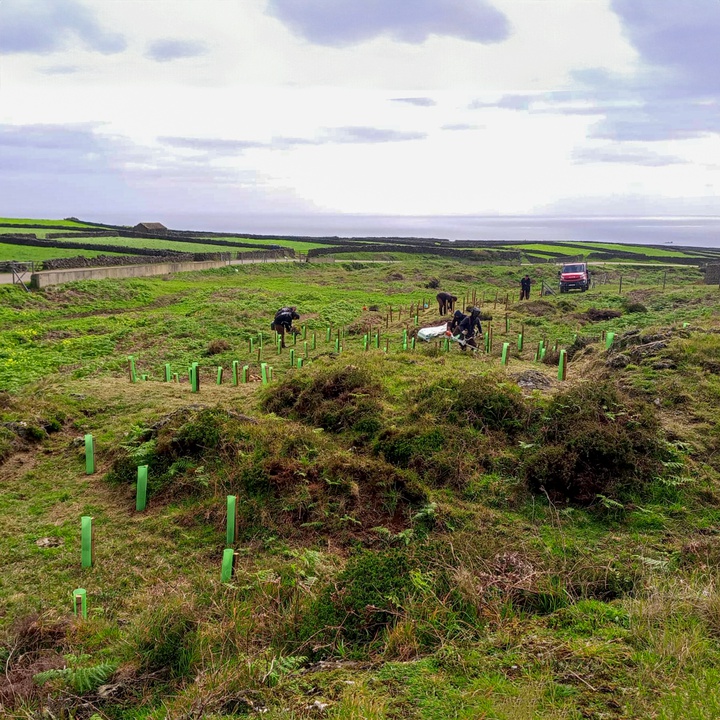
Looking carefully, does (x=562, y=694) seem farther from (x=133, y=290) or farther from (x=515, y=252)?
(x=515, y=252)

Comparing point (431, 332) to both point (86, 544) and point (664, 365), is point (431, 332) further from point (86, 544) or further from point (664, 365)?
point (86, 544)

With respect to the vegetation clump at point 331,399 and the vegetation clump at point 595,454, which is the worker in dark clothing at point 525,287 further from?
the vegetation clump at point 595,454

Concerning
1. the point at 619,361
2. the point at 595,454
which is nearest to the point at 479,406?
the point at 595,454

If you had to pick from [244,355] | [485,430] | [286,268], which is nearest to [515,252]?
[286,268]

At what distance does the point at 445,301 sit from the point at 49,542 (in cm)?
1924

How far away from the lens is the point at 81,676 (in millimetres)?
4621

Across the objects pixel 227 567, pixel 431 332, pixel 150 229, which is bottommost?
pixel 227 567

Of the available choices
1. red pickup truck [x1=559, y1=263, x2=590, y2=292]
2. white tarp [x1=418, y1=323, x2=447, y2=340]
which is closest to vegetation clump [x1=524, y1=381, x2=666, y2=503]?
white tarp [x1=418, y1=323, x2=447, y2=340]

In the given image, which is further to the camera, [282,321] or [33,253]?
[33,253]

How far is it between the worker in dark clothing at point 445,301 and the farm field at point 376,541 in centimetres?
861

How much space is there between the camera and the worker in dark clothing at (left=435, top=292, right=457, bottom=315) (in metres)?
24.5

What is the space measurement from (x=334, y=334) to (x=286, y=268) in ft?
104

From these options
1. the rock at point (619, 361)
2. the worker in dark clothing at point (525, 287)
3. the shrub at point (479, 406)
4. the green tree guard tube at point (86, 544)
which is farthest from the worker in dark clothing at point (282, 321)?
the worker in dark clothing at point (525, 287)

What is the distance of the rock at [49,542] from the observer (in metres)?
7.50
